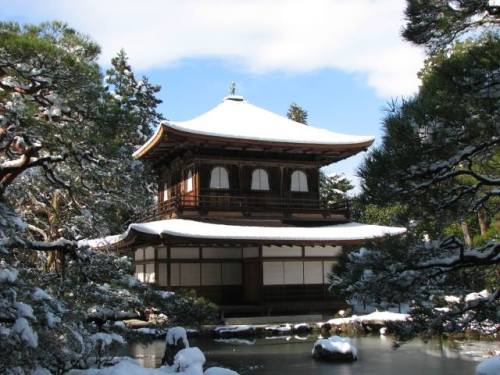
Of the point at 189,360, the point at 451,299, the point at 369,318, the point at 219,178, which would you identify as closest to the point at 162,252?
the point at 219,178

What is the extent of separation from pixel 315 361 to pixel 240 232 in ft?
24.3

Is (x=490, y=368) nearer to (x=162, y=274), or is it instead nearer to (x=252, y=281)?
(x=252, y=281)

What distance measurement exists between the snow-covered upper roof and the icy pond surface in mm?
7713

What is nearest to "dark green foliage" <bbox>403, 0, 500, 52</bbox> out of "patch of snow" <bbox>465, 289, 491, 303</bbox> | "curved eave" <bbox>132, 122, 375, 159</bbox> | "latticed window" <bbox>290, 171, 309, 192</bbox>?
"patch of snow" <bbox>465, 289, 491, 303</bbox>

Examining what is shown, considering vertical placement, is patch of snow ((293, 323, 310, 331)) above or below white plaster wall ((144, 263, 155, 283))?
below

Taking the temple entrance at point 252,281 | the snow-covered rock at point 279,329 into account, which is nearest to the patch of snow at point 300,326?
the snow-covered rock at point 279,329

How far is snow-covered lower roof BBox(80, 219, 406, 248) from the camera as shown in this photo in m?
18.6

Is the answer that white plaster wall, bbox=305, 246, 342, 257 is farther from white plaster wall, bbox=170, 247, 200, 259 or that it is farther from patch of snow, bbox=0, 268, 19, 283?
patch of snow, bbox=0, 268, 19, 283

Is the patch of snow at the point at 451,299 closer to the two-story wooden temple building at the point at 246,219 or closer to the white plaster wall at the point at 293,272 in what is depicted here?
the two-story wooden temple building at the point at 246,219

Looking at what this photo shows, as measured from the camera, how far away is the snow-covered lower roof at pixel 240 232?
18.6 m

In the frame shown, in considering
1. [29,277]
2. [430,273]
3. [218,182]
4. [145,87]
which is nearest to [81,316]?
[29,277]

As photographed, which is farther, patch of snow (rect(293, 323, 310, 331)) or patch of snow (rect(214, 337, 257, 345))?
patch of snow (rect(293, 323, 310, 331))

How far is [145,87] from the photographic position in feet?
127

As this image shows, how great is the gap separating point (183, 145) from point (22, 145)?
14041 mm
